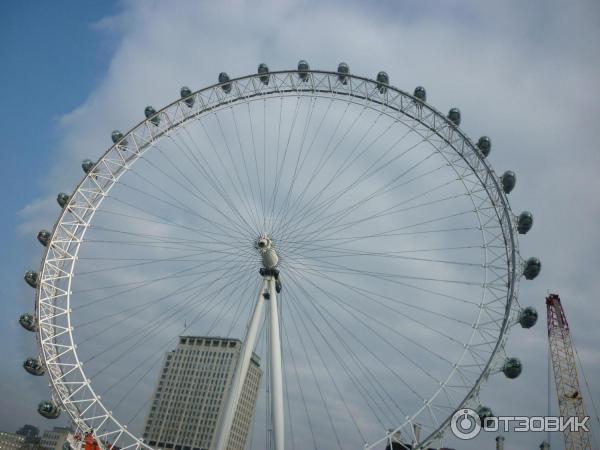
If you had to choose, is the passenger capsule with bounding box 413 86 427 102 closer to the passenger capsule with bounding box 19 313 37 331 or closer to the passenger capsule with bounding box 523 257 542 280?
the passenger capsule with bounding box 523 257 542 280

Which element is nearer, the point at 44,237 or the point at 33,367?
the point at 33,367

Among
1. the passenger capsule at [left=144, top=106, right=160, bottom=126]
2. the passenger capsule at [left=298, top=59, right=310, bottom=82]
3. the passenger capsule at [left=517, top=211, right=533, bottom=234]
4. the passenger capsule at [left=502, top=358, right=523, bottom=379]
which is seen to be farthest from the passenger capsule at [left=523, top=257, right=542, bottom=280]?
the passenger capsule at [left=144, top=106, right=160, bottom=126]

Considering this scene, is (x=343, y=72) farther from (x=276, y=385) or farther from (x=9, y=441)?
(x=9, y=441)

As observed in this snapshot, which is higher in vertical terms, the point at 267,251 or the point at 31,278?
the point at 267,251

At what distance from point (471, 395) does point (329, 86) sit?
21.1 metres

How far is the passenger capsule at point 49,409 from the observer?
28375 millimetres

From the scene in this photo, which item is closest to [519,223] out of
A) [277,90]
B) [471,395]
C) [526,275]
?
[526,275]

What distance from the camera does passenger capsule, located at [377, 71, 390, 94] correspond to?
33.9m

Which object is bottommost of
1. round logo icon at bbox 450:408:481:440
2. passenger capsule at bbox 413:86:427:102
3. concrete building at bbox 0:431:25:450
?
concrete building at bbox 0:431:25:450

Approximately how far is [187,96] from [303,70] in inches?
325

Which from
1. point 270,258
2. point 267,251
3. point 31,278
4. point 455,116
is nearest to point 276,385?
point 270,258

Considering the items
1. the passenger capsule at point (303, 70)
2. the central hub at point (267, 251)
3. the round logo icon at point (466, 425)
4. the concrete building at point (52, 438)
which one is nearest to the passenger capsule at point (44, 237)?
the central hub at point (267, 251)

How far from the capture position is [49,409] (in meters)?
28.4

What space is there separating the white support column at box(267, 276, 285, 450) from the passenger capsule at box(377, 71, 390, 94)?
16.4 meters
